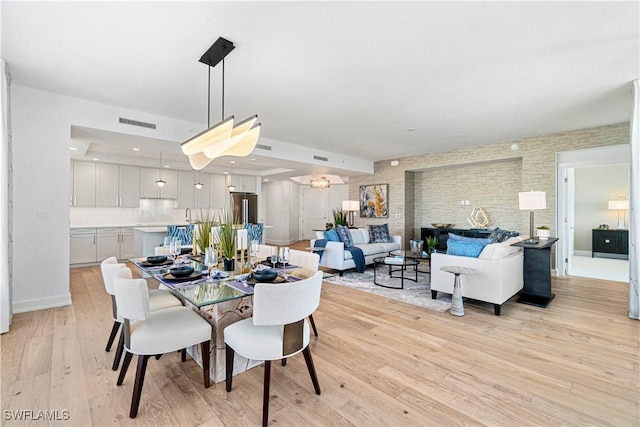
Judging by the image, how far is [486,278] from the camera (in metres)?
3.53

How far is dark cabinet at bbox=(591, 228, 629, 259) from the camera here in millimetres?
7043

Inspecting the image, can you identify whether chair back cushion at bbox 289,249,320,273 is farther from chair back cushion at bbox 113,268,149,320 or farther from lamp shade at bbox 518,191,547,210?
lamp shade at bbox 518,191,547,210

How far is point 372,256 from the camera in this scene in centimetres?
608

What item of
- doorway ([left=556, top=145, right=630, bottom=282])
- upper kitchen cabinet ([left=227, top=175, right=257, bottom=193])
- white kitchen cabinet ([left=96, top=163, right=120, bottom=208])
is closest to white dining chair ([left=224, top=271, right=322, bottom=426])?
doorway ([left=556, top=145, right=630, bottom=282])

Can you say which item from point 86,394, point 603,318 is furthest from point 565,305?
point 86,394

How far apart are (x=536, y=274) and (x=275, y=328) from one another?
4.01 meters

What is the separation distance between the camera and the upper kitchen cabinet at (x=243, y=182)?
28.8 ft

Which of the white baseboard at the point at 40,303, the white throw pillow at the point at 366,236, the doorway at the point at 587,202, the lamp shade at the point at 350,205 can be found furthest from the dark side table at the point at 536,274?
the white baseboard at the point at 40,303

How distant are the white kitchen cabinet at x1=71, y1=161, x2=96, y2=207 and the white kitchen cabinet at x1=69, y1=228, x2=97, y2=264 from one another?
2.18ft

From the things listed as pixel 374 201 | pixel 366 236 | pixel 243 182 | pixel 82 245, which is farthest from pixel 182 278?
pixel 243 182

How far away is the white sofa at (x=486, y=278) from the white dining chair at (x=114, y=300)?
3232mm

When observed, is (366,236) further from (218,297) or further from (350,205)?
(218,297)

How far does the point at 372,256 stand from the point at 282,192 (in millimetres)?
5671

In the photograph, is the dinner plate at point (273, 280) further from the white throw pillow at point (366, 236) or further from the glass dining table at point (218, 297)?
the white throw pillow at point (366, 236)
